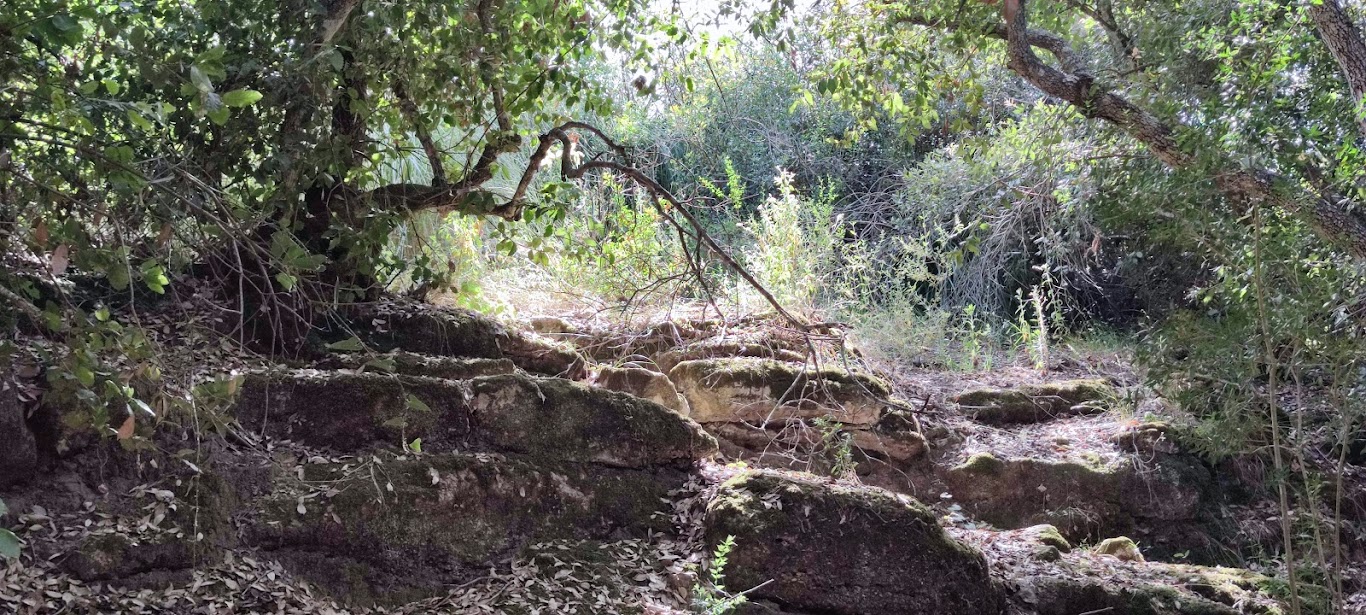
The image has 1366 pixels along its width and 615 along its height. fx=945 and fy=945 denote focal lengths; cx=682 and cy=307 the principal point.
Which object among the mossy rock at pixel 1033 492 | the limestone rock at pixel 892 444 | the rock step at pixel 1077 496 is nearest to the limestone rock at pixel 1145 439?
the rock step at pixel 1077 496

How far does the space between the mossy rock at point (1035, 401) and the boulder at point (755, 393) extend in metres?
1.39

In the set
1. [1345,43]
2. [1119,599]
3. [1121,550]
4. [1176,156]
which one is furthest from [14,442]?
[1345,43]

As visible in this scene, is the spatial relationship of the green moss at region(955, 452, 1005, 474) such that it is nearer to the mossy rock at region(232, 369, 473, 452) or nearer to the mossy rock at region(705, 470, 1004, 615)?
the mossy rock at region(705, 470, 1004, 615)

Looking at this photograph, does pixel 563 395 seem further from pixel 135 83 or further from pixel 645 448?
pixel 135 83

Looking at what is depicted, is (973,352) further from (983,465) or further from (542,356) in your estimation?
(542,356)

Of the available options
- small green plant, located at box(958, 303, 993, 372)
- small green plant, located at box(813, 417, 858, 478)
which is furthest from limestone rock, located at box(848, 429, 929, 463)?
small green plant, located at box(958, 303, 993, 372)

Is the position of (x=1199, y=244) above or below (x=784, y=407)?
above

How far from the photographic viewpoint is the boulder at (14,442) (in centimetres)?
293

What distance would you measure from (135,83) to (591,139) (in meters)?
5.43

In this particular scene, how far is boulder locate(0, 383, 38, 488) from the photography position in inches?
115

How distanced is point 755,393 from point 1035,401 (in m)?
2.47

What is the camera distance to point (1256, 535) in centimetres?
554

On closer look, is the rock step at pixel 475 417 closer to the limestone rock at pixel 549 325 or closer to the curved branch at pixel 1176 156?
the limestone rock at pixel 549 325

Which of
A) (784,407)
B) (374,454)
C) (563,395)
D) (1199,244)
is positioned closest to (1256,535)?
(1199,244)
